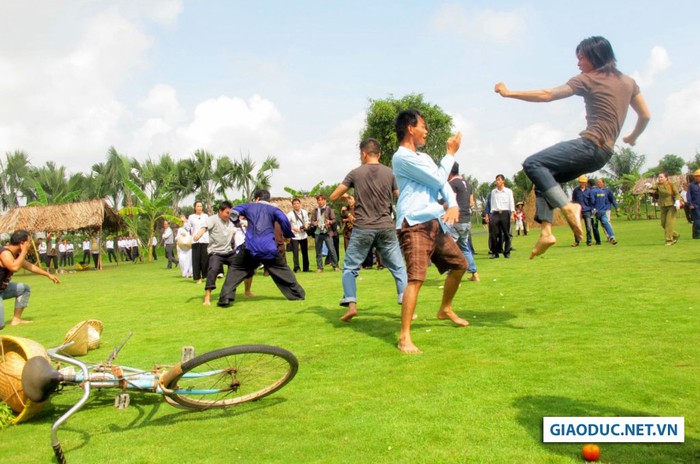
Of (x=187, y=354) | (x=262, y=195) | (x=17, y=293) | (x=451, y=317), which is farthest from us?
(x=262, y=195)

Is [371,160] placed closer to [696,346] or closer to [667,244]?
[696,346]

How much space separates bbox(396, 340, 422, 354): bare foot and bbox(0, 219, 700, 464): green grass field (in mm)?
91

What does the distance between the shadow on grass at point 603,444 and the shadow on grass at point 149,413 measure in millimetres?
1709

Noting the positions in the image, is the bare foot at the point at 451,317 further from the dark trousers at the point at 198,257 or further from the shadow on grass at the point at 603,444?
the dark trousers at the point at 198,257

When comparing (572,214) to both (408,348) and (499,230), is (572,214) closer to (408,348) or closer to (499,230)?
(408,348)

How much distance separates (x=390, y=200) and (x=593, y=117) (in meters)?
3.37

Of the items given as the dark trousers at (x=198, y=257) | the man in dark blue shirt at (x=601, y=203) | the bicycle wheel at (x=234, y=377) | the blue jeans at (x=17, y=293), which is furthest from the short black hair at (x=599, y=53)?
the man in dark blue shirt at (x=601, y=203)

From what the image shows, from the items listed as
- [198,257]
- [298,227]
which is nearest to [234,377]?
[198,257]

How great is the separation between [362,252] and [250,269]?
3.10 metres

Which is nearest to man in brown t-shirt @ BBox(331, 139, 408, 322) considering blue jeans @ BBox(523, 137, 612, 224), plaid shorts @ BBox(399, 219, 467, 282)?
plaid shorts @ BBox(399, 219, 467, 282)

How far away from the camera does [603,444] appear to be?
3.04 m

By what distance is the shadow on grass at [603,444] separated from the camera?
2855mm

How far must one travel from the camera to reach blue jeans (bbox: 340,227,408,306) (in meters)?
6.85

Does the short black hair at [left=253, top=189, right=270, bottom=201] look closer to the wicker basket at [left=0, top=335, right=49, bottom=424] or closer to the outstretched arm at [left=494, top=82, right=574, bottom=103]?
the wicker basket at [left=0, top=335, right=49, bottom=424]
